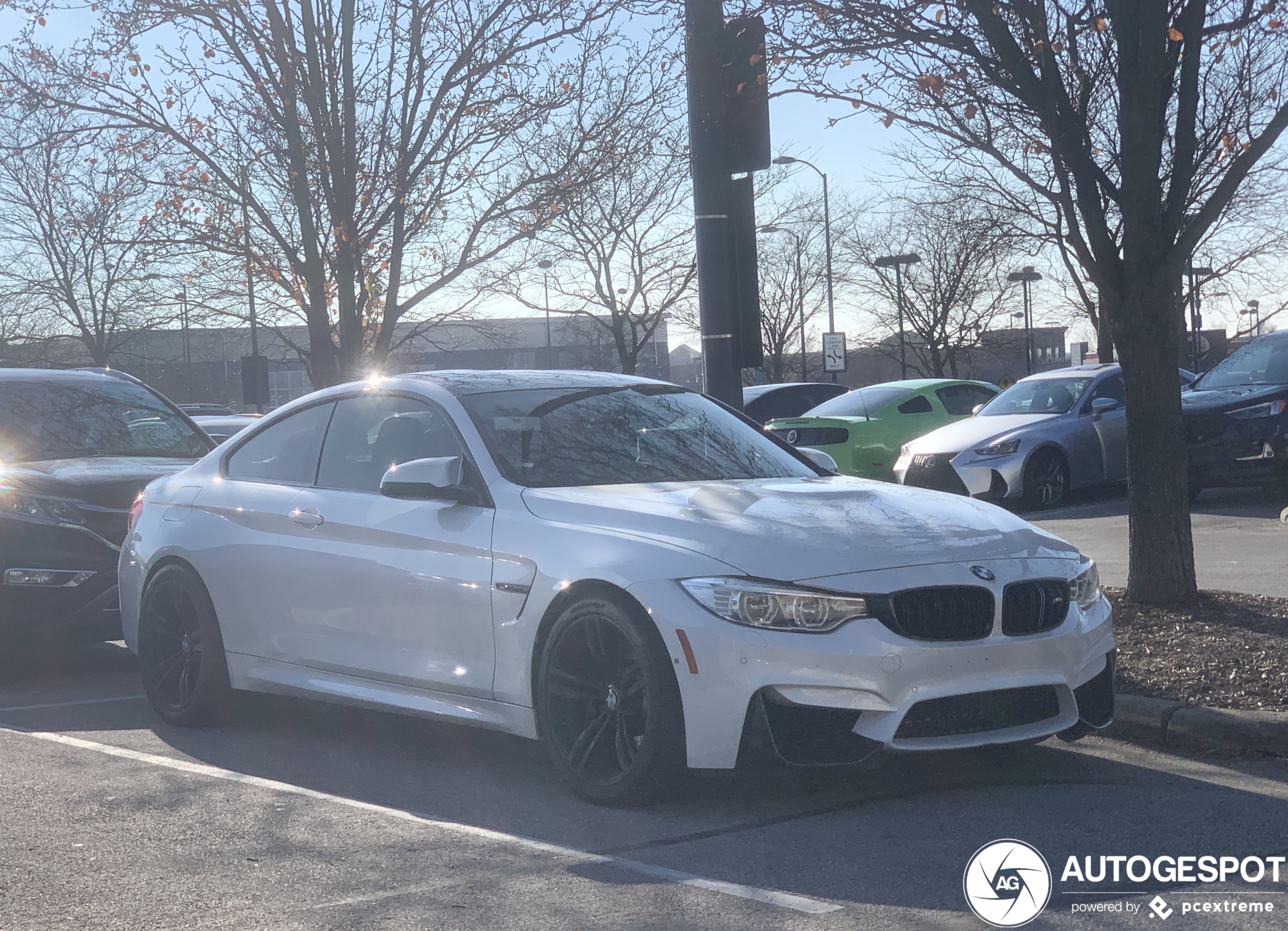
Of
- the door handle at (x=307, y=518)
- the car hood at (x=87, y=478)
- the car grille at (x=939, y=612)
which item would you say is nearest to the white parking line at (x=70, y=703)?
the car hood at (x=87, y=478)

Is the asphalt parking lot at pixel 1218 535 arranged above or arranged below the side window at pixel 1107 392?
below

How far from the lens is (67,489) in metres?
8.25

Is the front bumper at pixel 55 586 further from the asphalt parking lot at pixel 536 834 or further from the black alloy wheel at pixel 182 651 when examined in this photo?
the asphalt parking lot at pixel 536 834

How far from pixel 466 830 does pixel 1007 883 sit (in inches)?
68.7

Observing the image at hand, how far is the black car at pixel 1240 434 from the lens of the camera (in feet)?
43.4

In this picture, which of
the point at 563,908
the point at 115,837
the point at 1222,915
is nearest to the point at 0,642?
the point at 115,837

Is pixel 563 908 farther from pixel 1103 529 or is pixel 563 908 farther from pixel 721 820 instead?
pixel 1103 529

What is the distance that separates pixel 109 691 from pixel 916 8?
18.4 feet

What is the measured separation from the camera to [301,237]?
14.3 meters

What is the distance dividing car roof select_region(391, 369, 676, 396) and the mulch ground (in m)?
2.49

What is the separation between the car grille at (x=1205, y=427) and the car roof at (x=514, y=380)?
836cm

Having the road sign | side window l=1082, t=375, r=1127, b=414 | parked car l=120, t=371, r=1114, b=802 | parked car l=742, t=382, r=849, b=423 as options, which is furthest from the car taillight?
the road sign

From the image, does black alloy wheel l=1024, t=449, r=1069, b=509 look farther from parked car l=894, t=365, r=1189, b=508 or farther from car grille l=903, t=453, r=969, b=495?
car grille l=903, t=453, r=969, b=495

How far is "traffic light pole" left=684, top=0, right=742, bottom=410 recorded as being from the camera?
27.2ft
